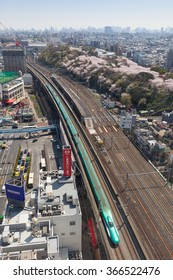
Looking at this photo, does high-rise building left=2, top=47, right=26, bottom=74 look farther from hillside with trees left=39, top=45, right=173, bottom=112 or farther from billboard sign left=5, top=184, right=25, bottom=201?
billboard sign left=5, top=184, right=25, bottom=201

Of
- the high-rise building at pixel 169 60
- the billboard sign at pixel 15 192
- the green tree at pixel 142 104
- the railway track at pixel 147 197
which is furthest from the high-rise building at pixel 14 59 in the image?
the billboard sign at pixel 15 192

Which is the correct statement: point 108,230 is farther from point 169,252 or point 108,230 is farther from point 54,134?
point 54,134

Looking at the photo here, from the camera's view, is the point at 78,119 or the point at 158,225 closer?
the point at 158,225

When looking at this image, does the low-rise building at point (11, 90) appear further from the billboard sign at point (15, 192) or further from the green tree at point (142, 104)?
the billboard sign at point (15, 192)

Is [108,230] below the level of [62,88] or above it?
below

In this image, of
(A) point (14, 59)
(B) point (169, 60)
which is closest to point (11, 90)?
(A) point (14, 59)

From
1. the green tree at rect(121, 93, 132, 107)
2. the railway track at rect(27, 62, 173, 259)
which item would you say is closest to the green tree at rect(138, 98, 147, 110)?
the green tree at rect(121, 93, 132, 107)

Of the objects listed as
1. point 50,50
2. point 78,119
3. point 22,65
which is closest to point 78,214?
point 78,119

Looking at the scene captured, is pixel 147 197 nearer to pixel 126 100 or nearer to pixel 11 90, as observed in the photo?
pixel 126 100
